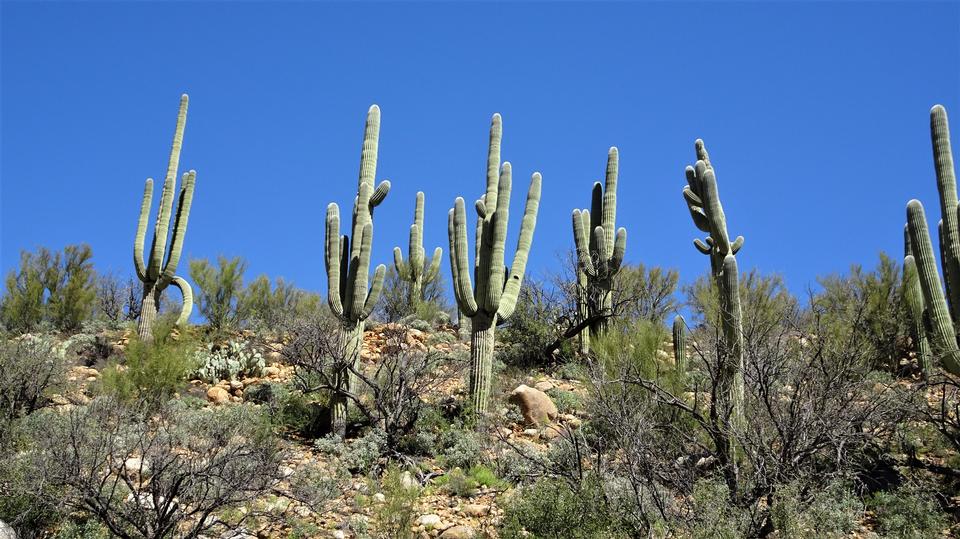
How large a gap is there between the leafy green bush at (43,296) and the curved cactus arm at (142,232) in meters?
4.75

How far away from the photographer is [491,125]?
1488 cm

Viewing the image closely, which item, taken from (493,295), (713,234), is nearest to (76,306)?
(493,295)

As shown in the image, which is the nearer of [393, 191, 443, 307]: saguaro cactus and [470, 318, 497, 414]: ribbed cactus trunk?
[470, 318, 497, 414]: ribbed cactus trunk

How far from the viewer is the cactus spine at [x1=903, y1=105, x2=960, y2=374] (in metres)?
11.9

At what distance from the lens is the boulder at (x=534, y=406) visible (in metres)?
13.2

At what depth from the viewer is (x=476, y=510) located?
399 inches

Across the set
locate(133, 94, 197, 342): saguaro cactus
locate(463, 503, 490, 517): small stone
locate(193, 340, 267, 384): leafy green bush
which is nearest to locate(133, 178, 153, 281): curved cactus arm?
locate(133, 94, 197, 342): saguaro cactus

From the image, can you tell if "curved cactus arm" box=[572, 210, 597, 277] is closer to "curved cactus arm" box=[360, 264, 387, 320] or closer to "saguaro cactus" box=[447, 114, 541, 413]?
"saguaro cactus" box=[447, 114, 541, 413]

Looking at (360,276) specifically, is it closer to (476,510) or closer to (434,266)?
(476,510)

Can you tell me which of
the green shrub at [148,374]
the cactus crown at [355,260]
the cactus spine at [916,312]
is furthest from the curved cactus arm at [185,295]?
the cactus spine at [916,312]

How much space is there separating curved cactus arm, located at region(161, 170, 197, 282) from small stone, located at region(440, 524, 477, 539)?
409 inches

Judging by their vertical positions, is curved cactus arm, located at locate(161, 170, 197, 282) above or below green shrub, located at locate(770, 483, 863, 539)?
above

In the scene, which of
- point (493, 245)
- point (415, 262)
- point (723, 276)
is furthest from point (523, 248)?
point (415, 262)

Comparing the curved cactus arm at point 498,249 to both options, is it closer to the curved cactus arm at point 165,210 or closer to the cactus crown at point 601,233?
the cactus crown at point 601,233
